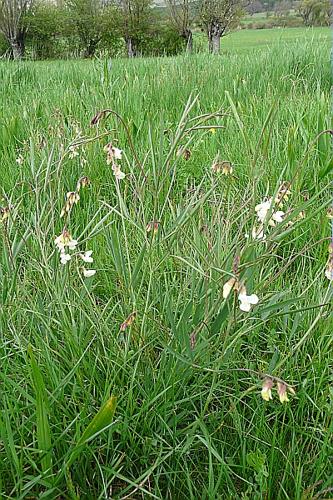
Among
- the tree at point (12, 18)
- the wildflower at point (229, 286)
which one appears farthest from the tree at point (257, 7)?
the wildflower at point (229, 286)

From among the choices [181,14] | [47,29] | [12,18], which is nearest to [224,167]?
[181,14]

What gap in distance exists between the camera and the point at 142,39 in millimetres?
22844

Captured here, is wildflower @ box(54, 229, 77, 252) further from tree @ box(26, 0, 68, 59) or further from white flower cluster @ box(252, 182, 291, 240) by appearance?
tree @ box(26, 0, 68, 59)

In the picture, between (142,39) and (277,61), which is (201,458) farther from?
(142,39)

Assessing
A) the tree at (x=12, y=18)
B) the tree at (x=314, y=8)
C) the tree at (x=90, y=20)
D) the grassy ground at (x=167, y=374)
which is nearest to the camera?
the grassy ground at (x=167, y=374)

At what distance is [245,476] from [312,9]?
56.6ft

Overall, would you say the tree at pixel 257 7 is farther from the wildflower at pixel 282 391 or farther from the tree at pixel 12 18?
the wildflower at pixel 282 391

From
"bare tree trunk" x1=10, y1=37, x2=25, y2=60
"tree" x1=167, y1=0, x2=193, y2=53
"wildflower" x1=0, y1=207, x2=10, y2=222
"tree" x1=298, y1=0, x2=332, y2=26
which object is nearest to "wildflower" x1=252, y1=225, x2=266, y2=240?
"wildflower" x1=0, y1=207, x2=10, y2=222

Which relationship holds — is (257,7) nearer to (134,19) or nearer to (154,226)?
(134,19)

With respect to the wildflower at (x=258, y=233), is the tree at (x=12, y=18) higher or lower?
higher

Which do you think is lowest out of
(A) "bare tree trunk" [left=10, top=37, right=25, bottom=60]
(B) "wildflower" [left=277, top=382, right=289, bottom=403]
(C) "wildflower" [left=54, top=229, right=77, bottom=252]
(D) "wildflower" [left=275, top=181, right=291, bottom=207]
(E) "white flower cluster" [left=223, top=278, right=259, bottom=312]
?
(A) "bare tree trunk" [left=10, top=37, right=25, bottom=60]

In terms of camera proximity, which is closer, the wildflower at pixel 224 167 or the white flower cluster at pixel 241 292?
the white flower cluster at pixel 241 292

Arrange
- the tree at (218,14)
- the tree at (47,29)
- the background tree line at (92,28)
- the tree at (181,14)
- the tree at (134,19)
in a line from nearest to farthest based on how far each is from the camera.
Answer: the tree at (218,14) < the tree at (181,14) < the background tree line at (92,28) < the tree at (134,19) < the tree at (47,29)

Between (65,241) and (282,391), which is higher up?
(65,241)
